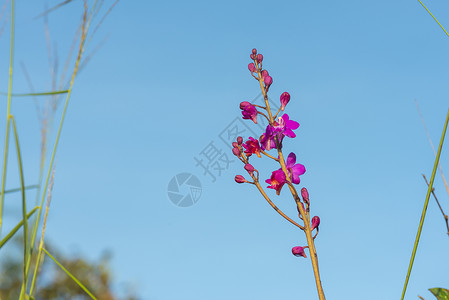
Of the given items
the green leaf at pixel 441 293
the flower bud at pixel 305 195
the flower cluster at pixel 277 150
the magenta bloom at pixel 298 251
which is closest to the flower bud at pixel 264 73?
the flower cluster at pixel 277 150

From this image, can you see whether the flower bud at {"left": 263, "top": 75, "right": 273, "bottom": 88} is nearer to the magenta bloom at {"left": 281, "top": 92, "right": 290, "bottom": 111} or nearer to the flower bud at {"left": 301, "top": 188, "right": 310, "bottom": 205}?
the magenta bloom at {"left": 281, "top": 92, "right": 290, "bottom": 111}

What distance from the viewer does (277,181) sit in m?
1.25

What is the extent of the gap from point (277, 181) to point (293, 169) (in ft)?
0.16

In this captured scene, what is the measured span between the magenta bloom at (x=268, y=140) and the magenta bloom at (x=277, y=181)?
0.07m

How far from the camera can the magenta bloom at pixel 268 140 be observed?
124 centimetres

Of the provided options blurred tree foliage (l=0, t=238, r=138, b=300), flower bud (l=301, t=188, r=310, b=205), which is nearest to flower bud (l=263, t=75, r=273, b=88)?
flower bud (l=301, t=188, r=310, b=205)

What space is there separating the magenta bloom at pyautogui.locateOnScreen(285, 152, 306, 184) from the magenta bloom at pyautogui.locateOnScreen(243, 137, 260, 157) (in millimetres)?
77

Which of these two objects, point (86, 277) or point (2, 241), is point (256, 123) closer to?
point (2, 241)

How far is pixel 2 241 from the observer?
3.43ft

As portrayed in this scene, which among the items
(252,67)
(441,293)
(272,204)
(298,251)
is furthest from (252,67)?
(441,293)

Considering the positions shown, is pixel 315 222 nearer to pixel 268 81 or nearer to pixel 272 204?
pixel 272 204

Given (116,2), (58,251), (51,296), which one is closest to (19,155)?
Answer: (116,2)

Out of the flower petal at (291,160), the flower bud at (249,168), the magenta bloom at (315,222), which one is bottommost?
the magenta bloom at (315,222)

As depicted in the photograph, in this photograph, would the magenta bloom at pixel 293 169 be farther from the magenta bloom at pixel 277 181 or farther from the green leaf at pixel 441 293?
the green leaf at pixel 441 293
